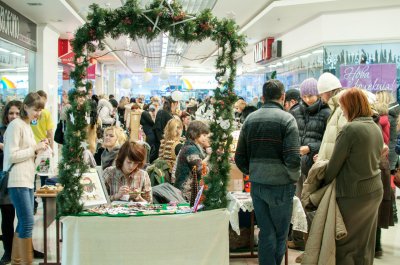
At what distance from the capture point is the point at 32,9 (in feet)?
29.0

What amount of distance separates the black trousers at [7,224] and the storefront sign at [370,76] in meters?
6.57

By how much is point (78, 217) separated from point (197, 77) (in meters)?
29.2

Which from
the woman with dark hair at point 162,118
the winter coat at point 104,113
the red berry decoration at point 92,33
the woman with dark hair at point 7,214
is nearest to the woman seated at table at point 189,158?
the woman with dark hair at point 7,214

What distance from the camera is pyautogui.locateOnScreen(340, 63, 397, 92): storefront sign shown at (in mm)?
8758

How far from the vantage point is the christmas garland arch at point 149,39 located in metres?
2.98

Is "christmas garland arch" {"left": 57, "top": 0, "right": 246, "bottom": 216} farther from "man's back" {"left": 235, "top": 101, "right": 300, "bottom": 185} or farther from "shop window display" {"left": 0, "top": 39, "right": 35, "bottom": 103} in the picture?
"shop window display" {"left": 0, "top": 39, "right": 35, "bottom": 103}

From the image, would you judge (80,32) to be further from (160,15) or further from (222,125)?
(222,125)

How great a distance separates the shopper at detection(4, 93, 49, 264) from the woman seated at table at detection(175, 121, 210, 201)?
48.1 inches

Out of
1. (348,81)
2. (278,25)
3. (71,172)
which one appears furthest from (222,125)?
(278,25)

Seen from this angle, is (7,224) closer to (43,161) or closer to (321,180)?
(43,161)

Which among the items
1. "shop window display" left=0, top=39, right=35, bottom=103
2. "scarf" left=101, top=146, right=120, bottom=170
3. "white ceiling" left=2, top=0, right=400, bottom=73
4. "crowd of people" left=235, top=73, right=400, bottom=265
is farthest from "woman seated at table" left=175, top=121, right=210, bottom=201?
"shop window display" left=0, top=39, right=35, bottom=103

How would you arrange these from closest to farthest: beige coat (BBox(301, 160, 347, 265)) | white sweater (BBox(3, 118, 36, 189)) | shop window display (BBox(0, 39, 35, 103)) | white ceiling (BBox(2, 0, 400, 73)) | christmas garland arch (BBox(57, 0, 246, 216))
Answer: christmas garland arch (BBox(57, 0, 246, 216))
beige coat (BBox(301, 160, 347, 265))
white sweater (BBox(3, 118, 36, 189))
shop window display (BBox(0, 39, 35, 103))
white ceiling (BBox(2, 0, 400, 73))

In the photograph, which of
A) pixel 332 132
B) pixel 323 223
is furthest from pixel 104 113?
pixel 323 223

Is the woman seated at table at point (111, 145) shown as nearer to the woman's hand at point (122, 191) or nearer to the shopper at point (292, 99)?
the woman's hand at point (122, 191)
